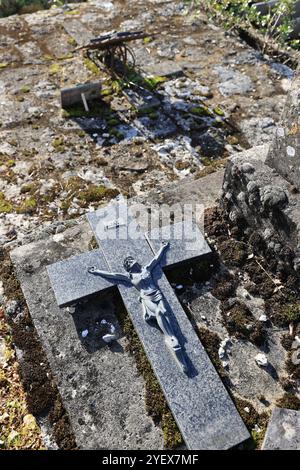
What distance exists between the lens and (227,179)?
5.69m

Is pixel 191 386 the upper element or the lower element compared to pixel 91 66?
lower

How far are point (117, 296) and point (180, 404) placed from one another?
1529mm

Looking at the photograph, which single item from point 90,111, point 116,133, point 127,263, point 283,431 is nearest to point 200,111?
point 116,133

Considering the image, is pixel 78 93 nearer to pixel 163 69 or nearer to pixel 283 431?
pixel 163 69

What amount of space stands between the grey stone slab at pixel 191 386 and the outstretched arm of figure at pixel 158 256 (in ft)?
0.30

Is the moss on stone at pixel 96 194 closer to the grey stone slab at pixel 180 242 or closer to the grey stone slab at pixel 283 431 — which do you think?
the grey stone slab at pixel 180 242

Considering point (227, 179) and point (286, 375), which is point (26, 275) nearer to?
point (227, 179)

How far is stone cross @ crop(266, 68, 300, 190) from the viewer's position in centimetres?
474

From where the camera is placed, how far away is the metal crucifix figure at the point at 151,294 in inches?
171

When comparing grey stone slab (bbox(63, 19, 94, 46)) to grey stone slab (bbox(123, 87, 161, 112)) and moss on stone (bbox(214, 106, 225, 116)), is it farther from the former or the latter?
moss on stone (bbox(214, 106, 225, 116))

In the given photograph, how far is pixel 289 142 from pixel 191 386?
295cm

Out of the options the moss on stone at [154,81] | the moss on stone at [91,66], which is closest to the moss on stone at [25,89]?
the moss on stone at [91,66]

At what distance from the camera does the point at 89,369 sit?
4.53m

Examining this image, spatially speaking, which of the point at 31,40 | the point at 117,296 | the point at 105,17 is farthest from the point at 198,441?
the point at 105,17
